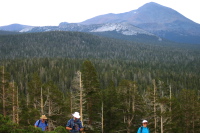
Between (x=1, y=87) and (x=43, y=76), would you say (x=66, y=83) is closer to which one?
(x=43, y=76)

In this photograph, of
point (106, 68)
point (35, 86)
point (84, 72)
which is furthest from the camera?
point (106, 68)

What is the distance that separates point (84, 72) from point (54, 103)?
8451 millimetres

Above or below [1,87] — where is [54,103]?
below

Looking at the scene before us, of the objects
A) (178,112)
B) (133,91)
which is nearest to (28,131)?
(133,91)

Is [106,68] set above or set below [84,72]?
below

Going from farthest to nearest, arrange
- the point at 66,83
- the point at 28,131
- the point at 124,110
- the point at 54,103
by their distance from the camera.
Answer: the point at 66,83 → the point at 54,103 → the point at 124,110 → the point at 28,131

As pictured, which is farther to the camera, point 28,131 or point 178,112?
point 178,112

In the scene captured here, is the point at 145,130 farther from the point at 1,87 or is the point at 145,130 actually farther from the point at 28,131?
the point at 1,87

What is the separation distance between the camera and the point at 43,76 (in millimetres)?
115312

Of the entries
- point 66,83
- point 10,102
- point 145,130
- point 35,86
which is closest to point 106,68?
point 66,83

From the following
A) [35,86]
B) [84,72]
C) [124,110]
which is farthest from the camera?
[35,86]

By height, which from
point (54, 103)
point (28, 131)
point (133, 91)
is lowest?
point (54, 103)

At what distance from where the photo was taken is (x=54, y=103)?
99.7 feet

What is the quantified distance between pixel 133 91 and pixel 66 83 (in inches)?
3425
